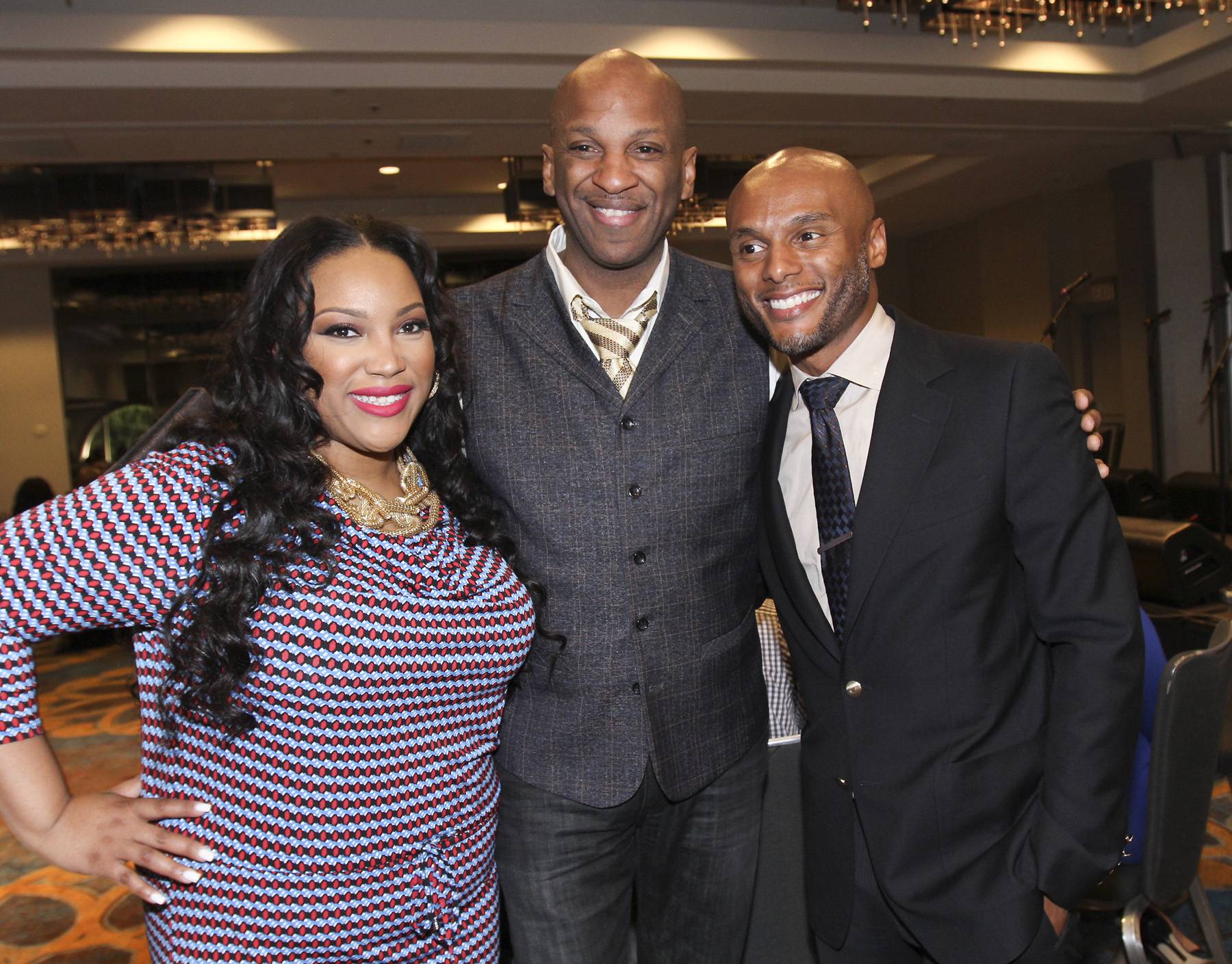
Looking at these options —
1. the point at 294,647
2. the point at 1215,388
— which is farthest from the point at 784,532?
the point at 1215,388

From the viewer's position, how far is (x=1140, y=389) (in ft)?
39.5

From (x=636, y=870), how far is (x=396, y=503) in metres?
0.88

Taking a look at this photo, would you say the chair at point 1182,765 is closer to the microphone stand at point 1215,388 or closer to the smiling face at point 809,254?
the smiling face at point 809,254

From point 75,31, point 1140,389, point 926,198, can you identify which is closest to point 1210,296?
point 1140,389

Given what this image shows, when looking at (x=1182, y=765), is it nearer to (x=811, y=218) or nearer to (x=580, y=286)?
(x=811, y=218)

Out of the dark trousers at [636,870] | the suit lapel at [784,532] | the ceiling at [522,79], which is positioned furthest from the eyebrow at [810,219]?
the ceiling at [522,79]

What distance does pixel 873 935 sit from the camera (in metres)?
1.80

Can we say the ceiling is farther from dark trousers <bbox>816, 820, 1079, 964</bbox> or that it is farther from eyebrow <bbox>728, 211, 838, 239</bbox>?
dark trousers <bbox>816, 820, 1079, 964</bbox>

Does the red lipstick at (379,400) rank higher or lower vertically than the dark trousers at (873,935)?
higher

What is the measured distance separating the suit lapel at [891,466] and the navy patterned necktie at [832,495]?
1.5 inches

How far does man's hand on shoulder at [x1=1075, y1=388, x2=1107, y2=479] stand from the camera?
68.6 inches

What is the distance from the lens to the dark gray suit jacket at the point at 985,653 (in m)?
1.61

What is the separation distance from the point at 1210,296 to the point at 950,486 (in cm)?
1169

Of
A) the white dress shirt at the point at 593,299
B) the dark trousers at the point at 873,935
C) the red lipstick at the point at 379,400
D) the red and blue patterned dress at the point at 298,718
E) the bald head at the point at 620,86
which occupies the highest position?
the bald head at the point at 620,86
